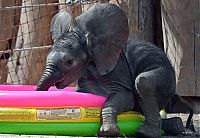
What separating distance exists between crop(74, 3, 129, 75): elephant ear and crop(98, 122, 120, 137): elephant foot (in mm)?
291

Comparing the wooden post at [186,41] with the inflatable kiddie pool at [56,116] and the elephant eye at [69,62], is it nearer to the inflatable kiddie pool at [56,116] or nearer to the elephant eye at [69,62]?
the inflatable kiddie pool at [56,116]

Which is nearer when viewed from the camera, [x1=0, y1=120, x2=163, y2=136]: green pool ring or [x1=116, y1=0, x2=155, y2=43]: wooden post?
[x1=0, y1=120, x2=163, y2=136]: green pool ring

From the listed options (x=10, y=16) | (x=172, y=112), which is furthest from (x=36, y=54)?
(x=172, y=112)

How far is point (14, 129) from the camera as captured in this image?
3.14 m

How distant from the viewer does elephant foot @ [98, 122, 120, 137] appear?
3.00 m

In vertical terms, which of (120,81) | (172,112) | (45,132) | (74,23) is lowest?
(172,112)

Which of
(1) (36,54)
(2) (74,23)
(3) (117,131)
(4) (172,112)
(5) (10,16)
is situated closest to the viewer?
(3) (117,131)

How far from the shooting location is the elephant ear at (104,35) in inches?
125

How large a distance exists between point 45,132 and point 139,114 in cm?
50

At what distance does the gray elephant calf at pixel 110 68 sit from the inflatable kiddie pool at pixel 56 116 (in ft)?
0.19

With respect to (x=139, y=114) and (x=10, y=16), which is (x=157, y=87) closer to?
(x=139, y=114)

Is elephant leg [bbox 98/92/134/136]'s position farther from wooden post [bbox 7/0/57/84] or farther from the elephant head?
wooden post [bbox 7/0/57/84]

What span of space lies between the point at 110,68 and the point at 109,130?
347 mm

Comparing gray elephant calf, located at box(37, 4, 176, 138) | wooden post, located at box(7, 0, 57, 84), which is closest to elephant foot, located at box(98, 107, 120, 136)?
gray elephant calf, located at box(37, 4, 176, 138)
